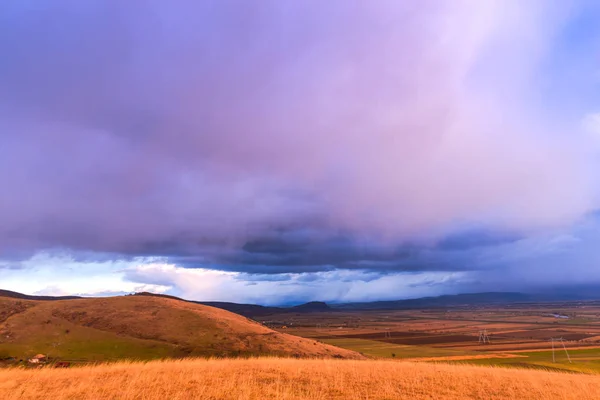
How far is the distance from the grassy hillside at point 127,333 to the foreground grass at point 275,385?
111ft

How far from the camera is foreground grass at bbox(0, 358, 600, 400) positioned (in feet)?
52.2

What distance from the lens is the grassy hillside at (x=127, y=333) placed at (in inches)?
2046

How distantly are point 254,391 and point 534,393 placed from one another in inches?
494

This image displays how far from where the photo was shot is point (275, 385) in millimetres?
18031

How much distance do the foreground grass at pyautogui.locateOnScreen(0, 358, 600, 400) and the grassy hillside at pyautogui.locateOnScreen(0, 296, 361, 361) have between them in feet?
111

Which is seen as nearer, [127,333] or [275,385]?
[275,385]

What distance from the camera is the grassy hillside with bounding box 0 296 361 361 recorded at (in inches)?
2046

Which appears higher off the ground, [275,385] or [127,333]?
[127,333]

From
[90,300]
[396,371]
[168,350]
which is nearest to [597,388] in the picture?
[396,371]

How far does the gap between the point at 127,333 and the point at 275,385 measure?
1896 inches

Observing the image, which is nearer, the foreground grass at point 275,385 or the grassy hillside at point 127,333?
the foreground grass at point 275,385

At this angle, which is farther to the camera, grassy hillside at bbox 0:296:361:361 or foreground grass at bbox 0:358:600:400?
grassy hillside at bbox 0:296:361:361

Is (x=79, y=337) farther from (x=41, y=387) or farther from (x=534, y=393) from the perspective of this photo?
(x=534, y=393)

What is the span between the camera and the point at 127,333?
59125 millimetres
